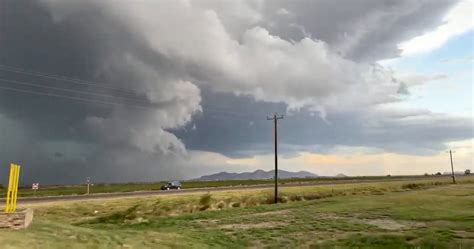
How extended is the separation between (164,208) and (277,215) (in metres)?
14.1

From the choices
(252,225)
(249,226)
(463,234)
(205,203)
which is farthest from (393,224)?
(205,203)

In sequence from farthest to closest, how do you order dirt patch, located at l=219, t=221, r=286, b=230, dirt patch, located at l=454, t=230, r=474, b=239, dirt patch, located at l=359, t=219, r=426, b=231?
dirt patch, located at l=219, t=221, r=286, b=230 < dirt patch, located at l=359, t=219, r=426, b=231 < dirt patch, located at l=454, t=230, r=474, b=239

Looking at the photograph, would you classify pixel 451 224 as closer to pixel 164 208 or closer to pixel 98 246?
pixel 98 246

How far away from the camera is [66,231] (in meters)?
23.4

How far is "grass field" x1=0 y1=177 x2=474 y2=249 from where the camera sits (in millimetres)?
23578

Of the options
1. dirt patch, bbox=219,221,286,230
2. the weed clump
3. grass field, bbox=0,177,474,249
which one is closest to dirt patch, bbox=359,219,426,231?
grass field, bbox=0,177,474,249

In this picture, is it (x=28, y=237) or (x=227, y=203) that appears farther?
(x=227, y=203)

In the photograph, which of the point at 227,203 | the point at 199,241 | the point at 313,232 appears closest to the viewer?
the point at 199,241

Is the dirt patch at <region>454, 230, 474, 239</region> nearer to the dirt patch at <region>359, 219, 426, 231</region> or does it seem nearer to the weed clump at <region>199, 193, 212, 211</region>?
the dirt patch at <region>359, 219, 426, 231</region>

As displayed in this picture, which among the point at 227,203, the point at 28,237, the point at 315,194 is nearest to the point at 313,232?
the point at 28,237

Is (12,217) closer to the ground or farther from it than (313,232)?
farther from it

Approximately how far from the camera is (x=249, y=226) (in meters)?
34.3

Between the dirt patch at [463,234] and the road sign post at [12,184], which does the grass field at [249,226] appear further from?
the road sign post at [12,184]

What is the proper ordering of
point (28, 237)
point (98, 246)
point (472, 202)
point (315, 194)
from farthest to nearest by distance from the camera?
point (315, 194), point (472, 202), point (98, 246), point (28, 237)
